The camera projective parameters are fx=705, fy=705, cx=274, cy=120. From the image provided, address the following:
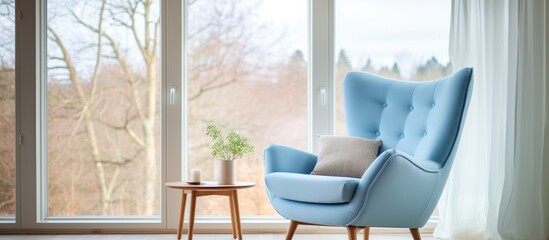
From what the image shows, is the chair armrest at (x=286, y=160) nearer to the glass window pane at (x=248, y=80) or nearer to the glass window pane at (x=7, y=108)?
the glass window pane at (x=248, y=80)

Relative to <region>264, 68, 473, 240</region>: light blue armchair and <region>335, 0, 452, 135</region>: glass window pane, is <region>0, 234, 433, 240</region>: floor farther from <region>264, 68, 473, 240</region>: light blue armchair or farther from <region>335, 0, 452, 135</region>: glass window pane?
<region>335, 0, 452, 135</region>: glass window pane

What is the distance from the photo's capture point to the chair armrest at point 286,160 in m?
3.64

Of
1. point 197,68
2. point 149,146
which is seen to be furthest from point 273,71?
point 149,146

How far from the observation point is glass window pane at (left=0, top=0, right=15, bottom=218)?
454 cm

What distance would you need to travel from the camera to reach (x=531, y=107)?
4098mm

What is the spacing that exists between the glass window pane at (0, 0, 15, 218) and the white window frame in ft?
0.26

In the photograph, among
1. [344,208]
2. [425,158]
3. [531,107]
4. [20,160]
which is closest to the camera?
[344,208]

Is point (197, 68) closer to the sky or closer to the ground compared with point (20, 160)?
closer to the sky

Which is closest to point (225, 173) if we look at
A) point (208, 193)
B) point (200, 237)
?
point (208, 193)

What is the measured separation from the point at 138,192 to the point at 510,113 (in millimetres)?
2349

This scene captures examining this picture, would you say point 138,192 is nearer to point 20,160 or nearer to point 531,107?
point 20,160

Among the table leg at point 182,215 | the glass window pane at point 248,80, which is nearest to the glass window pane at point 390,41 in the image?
the glass window pane at point 248,80

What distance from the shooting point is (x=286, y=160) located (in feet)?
12.2

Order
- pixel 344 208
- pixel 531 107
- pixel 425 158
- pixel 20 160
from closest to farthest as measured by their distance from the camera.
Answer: pixel 344 208
pixel 425 158
pixel 531 107
pixel 20 160
